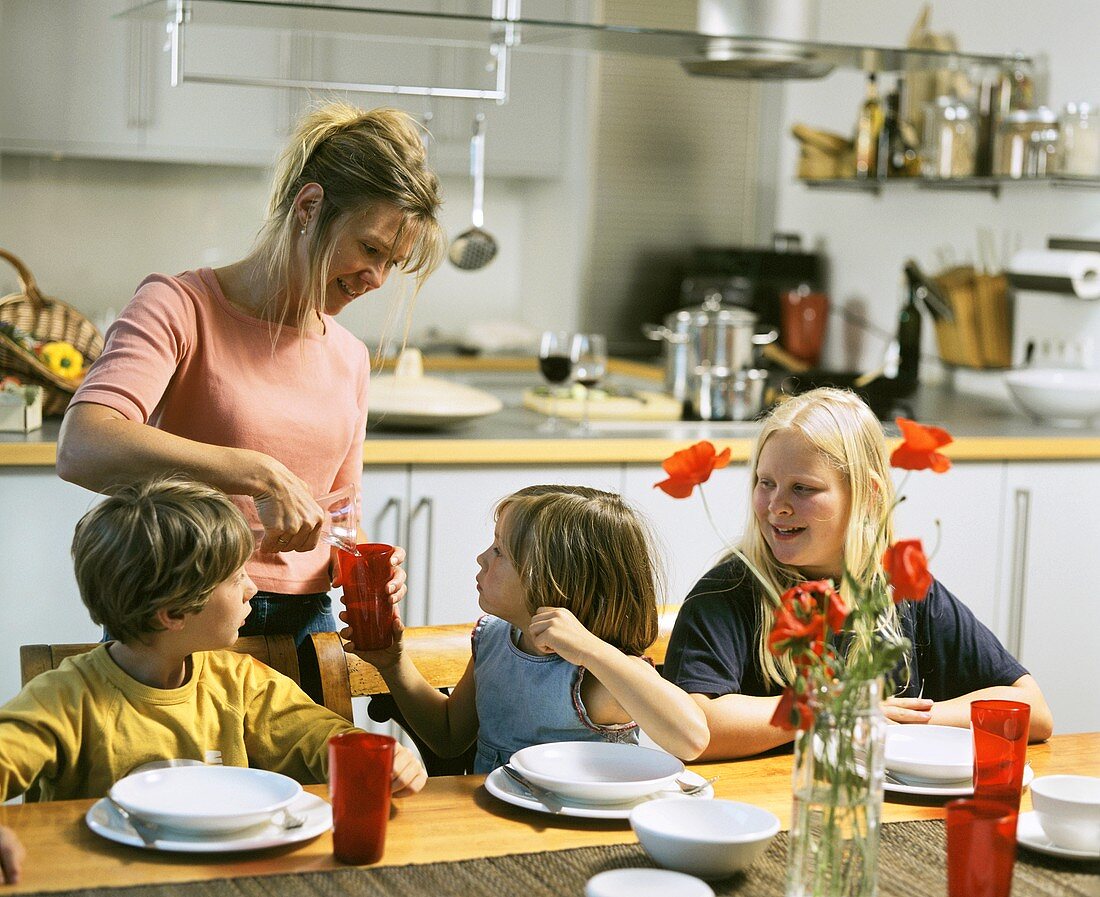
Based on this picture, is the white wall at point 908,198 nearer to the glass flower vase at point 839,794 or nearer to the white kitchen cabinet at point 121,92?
the white kitchen cabinet at point 121,92

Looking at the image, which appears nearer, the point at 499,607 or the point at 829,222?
the point at 499,607

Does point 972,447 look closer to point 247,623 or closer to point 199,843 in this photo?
point 247,623

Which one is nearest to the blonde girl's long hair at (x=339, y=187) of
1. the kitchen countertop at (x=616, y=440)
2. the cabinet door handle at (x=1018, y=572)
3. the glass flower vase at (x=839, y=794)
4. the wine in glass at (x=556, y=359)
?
the glass flower vase at (x=839, y=794)

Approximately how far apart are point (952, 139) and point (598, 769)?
113 inches

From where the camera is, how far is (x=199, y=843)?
123 centimetres

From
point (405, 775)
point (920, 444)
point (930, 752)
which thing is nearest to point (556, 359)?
point (930, 752)

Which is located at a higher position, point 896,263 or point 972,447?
point 896,263

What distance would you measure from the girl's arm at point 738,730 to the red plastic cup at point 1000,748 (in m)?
0.24

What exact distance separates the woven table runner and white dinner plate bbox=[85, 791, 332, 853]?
45 millimetres

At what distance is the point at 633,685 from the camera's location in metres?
1.48

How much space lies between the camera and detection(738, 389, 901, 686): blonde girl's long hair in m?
1.72

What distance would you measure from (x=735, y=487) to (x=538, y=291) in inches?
90.6

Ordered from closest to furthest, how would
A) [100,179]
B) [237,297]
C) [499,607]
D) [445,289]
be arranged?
[499,607]
[237,297]
[100,179]
[445,289]

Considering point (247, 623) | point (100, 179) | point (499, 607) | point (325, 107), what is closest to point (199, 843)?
point (499, 607)
